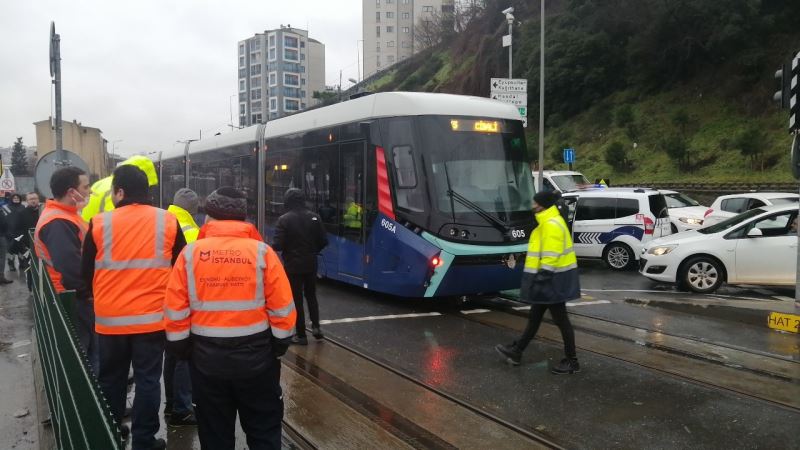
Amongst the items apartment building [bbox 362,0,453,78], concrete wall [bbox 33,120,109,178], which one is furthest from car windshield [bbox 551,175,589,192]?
apartment building [bbox 362,0,453,78]

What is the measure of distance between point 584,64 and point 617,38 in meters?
2.66

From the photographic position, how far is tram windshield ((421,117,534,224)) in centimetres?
886

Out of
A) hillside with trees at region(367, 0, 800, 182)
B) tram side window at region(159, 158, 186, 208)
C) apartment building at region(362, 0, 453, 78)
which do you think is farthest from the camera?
apartment building at region(362, 0, 453, 78)

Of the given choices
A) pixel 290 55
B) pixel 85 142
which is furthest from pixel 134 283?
pixel 290 55

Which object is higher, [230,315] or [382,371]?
[230,315]

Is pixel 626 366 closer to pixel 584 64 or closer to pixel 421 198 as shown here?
pixel 421 198

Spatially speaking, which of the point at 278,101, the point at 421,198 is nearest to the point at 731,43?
the point at 421,198

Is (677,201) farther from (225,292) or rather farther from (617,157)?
(225,292)

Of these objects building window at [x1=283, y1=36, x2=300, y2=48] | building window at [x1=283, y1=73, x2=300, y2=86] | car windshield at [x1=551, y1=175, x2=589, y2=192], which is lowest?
car windshield at [x1=551, y1=175, x2=589, y2=192]

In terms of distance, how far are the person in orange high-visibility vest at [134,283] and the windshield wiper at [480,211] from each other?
510 centimetres

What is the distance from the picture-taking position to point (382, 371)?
643 centimetres

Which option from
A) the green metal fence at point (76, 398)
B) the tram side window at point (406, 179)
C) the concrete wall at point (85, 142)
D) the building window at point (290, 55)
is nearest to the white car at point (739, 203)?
the tram side window at point (406, 179)

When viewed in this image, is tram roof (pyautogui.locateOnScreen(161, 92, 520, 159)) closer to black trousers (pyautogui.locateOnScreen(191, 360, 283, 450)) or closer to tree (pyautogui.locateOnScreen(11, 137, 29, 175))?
black trousers (pyautogui.locateOnScreen(191, 360, 283, 450))

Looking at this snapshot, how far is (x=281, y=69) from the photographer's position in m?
120
